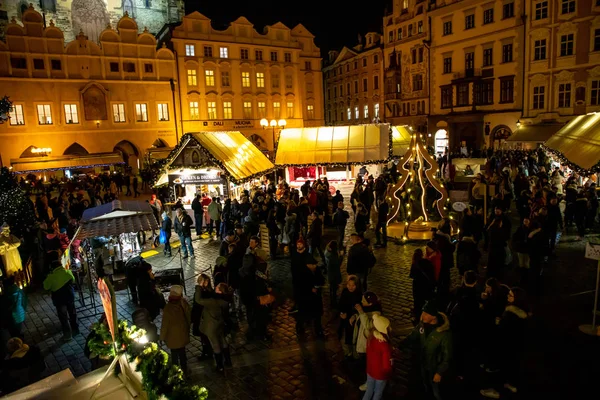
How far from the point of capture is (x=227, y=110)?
41.1m

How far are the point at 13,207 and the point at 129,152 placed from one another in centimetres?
2585

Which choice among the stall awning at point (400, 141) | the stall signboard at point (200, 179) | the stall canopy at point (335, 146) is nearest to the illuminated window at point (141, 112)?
the stall canopy at point (335, 146)

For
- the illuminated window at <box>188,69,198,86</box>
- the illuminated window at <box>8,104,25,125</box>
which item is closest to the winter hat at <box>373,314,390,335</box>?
the illuminated window at <box>8,104,25,125</box>

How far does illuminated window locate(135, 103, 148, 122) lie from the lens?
36500 millimetres

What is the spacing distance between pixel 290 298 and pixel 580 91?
1217 inches

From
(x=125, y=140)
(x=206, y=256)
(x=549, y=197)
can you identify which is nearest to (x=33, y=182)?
(x=125, y=140)

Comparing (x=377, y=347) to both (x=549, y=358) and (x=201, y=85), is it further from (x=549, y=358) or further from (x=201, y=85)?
(x=201, y=85)

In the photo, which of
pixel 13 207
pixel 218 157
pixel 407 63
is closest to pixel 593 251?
pixel 218 157

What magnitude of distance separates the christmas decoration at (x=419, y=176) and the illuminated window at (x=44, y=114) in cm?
2883

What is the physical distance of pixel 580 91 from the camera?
31.8 metres

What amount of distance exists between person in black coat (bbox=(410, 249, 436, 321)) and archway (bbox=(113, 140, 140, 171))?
33327mm

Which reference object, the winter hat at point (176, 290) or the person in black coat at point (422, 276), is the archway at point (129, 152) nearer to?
the winter hat at point (176, 290)

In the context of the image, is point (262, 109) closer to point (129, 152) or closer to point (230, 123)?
point (230, 123)

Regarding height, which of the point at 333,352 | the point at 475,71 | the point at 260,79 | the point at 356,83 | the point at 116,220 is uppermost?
the point at 356,83
